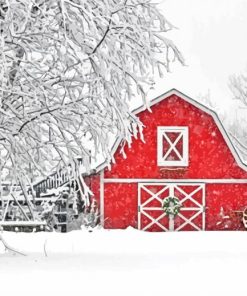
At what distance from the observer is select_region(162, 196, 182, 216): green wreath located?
27.1m

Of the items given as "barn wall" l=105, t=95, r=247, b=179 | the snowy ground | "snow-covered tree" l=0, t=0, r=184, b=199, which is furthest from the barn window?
"snow-covered tree" l=0, t=0, r=184, b=199

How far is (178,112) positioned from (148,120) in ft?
3.81

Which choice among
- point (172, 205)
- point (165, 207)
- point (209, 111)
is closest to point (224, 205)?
point (172, 205)

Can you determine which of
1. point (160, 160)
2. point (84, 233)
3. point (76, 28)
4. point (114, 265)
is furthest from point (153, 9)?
point (160, 160)

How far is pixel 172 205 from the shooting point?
1067 inches

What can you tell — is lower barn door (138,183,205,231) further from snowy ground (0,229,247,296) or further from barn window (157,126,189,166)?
snowy ground (0,229,247,296)

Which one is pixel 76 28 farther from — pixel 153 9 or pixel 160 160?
pixel 160 160

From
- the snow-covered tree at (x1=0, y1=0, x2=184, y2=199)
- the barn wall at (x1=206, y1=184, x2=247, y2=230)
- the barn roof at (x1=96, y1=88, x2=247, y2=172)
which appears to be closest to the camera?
the snow-covered tree at (x1=0, y1=0, x2=184, y2=199)

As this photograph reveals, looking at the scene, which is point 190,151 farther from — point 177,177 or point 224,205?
point 224,205

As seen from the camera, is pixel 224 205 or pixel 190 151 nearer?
pixel 190 151

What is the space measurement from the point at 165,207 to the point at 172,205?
28 centimetres

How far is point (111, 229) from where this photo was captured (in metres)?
27.0

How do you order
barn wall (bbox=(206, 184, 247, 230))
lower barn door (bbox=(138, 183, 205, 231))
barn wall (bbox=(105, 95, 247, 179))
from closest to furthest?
1. barn wall (bbox=(105, 95, 247, 179))
2. lower barn door (bbox=(138, 183, 205, 231))
3. barn wall (bbox=(206, 184, 247, 230))

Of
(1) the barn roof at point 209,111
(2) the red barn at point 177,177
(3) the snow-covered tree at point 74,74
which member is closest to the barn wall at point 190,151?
(2) the red barn at point 177,177
